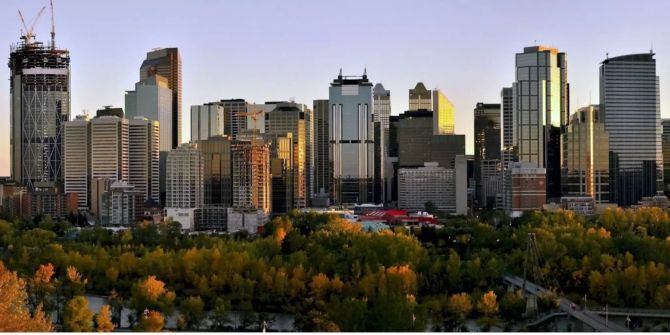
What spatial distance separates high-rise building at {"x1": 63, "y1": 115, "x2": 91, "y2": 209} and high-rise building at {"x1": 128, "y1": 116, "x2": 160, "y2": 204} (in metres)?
1.84

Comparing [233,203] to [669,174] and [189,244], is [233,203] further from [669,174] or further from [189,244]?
[669,174]

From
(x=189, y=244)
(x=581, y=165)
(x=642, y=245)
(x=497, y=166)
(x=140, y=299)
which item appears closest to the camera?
(x=140, y=299)

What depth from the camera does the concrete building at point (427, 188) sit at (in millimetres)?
41906

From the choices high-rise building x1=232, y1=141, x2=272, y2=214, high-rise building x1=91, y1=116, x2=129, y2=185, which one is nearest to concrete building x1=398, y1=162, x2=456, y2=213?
high-rise building x1=232, y1=141, x2=272, y2=214

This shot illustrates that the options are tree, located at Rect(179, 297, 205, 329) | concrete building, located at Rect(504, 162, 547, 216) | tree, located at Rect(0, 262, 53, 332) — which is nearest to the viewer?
tree, located at Rect(0, 262, 53, 332)

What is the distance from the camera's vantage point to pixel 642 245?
17156 mm

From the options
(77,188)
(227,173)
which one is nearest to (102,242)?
(227,173)

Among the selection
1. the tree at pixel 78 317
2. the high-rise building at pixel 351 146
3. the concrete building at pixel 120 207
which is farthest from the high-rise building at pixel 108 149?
the tree at pixel 78 317

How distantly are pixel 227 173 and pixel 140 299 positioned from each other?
64.1 ft

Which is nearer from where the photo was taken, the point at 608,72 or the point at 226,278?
the point at 226,278

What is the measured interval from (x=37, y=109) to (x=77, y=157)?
470cm

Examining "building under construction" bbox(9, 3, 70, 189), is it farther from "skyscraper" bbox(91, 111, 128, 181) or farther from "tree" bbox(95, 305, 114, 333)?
"tree" bbox(95, 305, 114, 333)

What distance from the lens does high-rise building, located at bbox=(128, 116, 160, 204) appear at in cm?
4066

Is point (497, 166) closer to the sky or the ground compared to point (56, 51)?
closer to the ground
